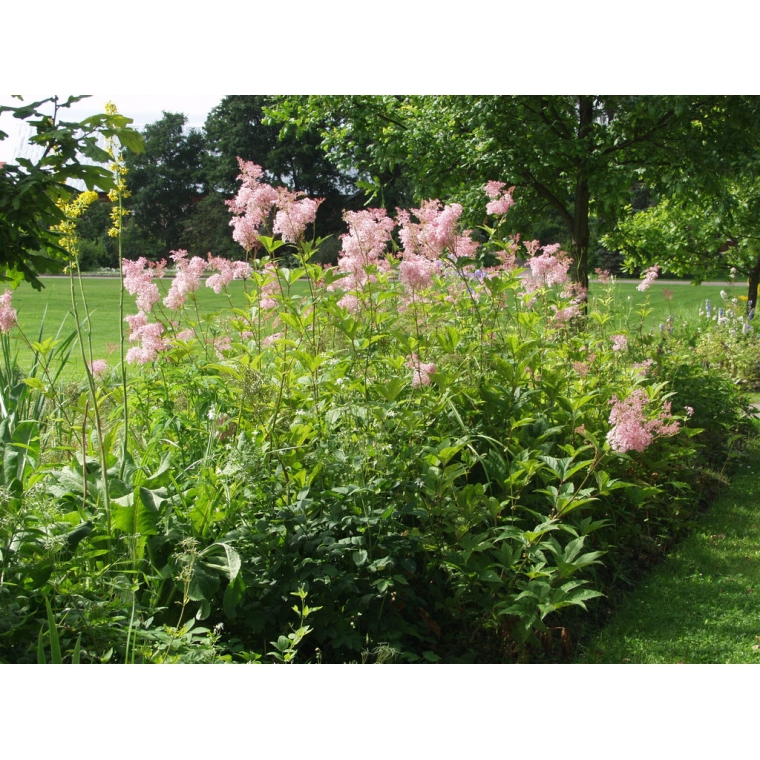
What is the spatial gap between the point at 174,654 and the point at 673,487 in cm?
278

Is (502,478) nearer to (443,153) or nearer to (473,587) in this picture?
(473,587)

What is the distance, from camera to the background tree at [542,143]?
5.00 meters

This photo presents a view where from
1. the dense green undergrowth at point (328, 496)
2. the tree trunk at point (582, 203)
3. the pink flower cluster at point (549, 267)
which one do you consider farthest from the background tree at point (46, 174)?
the tree trunk at point (582, 203)

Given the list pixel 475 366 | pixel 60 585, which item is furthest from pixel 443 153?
pixel 60 585

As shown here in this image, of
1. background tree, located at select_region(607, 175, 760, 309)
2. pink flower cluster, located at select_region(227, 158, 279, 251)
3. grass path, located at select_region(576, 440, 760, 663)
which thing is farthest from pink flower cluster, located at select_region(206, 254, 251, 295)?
background tree, located at select_region(607, 175, 760, 309)

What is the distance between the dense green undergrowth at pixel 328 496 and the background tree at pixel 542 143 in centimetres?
226

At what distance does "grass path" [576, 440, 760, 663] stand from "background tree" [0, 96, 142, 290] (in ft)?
6.78

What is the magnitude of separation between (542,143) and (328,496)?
3.78m

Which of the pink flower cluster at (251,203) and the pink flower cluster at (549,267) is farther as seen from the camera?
the pink flower cluster at (549,267)

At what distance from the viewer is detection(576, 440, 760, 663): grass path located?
2449mm

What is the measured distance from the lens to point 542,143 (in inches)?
201

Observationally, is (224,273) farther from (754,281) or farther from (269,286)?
(754,281)

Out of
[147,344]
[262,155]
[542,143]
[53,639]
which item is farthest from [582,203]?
[262,155]

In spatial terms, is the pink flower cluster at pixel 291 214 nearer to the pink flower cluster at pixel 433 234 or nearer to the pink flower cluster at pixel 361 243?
the pink flower cluster at pixel 361 243
